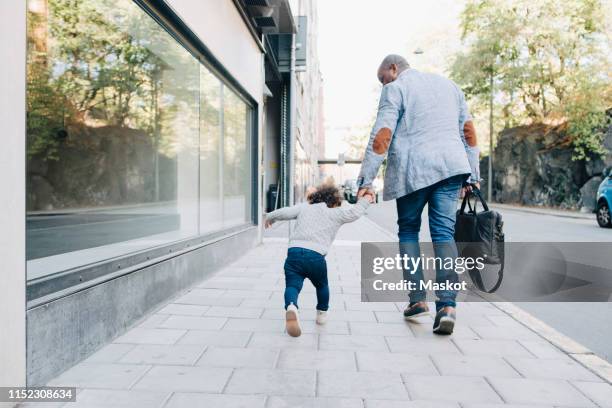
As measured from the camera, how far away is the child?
394 centimetres

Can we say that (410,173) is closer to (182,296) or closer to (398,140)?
(398,140)

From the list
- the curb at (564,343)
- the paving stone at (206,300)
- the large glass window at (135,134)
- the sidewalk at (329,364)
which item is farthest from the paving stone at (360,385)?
the paving stone at (206,300)

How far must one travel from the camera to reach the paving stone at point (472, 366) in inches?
123

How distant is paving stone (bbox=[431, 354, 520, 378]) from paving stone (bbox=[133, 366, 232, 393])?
1.27m

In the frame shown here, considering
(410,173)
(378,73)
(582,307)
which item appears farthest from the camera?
(582,307)

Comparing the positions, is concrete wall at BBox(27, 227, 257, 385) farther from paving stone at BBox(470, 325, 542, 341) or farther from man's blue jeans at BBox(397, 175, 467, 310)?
paving stone at BBox(470, 325, 542, 341)

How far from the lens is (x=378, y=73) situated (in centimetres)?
427

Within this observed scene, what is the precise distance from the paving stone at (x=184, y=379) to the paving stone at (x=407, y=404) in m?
0.79

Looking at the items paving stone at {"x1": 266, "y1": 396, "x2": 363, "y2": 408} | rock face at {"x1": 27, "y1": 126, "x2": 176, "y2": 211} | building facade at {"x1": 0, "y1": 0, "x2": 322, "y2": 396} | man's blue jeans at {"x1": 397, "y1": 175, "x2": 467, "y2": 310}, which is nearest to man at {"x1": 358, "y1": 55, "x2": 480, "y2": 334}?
man's blue jeans at {"x1": 397, "y1": 175, "x2": 467, "y2": 310}

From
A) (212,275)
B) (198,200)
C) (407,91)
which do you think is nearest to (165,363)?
(407,91)

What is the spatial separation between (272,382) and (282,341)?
0.83 m

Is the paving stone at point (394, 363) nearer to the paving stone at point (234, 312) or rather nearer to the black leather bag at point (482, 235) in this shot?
the paving stone at point (234, 312)

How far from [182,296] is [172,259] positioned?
0.42m

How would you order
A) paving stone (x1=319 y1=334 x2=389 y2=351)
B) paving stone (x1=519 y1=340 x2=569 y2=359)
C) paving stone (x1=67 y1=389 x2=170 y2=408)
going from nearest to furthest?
paving stone (x1=67 y1=389 x2=170 y2=408), paving stone (x1=519 y1=340 x2=569 y2=359), paving stone (x1=319 y1=334 x2=389 y2=351)
